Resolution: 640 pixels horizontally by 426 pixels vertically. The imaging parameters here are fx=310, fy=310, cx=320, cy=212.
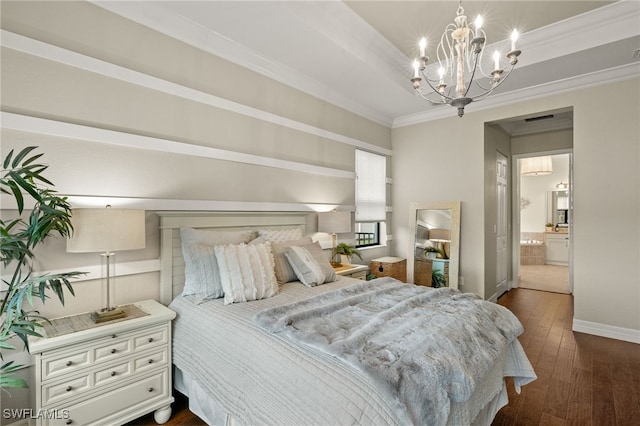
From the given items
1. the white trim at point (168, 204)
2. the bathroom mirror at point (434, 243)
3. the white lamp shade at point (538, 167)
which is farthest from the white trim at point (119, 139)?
the white lamp shade at point (538, 167)

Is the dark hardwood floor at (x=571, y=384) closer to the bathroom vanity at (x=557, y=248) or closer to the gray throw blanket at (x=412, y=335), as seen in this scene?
the gray throw blanket at (x=412, y=335)

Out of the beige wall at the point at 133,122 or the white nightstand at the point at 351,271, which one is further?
the white nightstand at the point at 351,271

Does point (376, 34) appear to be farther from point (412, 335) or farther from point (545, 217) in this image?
point (545, 217)

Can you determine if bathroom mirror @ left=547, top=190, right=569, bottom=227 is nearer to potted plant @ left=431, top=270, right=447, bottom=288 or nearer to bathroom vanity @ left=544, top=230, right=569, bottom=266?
bathroom vanity @ left=544, top=230, right=569, bottom=266

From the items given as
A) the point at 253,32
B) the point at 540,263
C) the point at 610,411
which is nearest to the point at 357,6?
the point at 253,32

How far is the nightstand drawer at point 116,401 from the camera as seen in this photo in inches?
65.4

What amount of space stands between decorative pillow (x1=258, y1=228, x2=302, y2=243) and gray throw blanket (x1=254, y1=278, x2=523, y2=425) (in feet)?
3.00

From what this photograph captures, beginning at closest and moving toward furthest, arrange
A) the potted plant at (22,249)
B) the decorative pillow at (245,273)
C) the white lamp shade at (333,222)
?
the potted plant at (22,249) < the decorative pillow at (245,273) < the white lamp shade at (333,222)

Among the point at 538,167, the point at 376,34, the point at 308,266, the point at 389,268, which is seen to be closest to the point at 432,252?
the point at 389,268

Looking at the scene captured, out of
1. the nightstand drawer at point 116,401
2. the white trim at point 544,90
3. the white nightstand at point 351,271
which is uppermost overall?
the white trim at point 544,90

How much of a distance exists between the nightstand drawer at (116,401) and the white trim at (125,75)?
6.66ft

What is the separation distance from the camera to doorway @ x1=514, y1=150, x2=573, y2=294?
24.5ft

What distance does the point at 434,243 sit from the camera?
15.1ft

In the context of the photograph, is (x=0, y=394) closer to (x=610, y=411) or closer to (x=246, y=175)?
(x=246, y=175)
